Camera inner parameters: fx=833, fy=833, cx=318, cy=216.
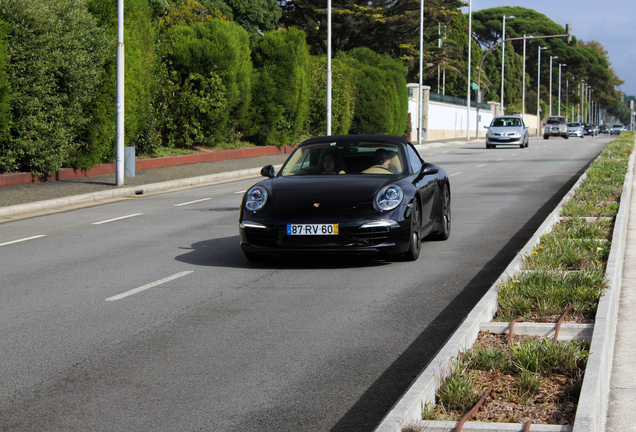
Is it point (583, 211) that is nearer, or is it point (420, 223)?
point (420, 223)

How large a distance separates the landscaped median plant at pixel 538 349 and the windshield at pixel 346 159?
6.20 ft

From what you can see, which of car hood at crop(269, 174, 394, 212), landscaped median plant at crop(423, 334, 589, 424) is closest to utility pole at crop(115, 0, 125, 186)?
car hood at crop(269, 174, 394, 212)

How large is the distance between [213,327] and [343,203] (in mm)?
2603

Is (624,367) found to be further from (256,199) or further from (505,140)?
(505,140)

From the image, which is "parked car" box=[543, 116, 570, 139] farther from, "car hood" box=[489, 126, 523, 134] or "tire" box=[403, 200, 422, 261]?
"tire" box=[403, 200, 422, 261]


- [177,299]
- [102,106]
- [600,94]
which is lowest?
[177,299]

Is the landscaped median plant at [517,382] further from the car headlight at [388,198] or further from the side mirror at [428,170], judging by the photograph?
the side mirror at [428,170]

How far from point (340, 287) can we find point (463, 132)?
69826 millimetres

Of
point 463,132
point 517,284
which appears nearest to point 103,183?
point 517,284

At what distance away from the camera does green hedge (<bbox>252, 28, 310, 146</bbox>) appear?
101 ft

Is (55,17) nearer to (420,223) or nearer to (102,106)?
(102,106)

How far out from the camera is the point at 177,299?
7.19 m

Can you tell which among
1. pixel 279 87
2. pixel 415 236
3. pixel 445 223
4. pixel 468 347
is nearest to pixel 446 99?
pixel 279 87

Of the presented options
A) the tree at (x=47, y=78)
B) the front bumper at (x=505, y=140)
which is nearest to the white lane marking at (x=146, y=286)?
the tree at (x=47, y=78)
